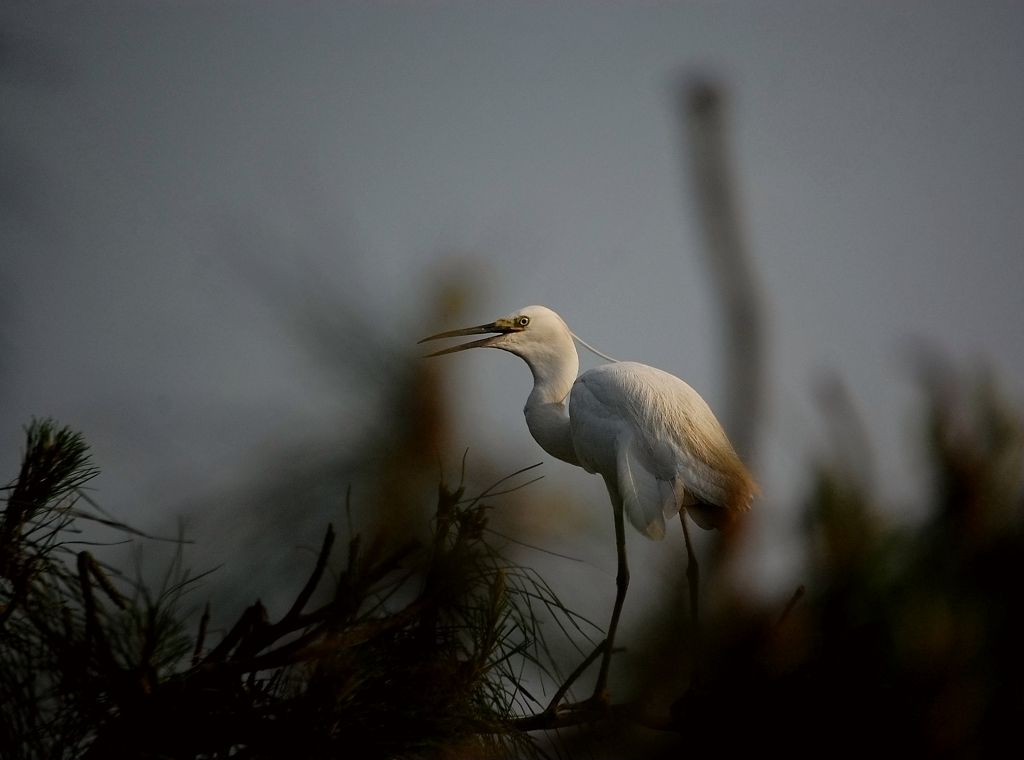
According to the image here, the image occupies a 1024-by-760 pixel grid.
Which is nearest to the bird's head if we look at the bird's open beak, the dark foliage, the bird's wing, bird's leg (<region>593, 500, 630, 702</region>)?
the bird's open beak

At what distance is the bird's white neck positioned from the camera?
243 centimetres

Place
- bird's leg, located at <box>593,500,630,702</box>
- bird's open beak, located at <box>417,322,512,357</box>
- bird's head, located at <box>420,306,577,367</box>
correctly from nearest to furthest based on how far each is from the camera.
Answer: bird's leg, located at <box>593,500,630,702</box> < bird's open beak, located at <box>417,322,512,357</box> < bird's head, located at <box>420,306,577,367</box>

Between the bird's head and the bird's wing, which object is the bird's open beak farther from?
the bird's wing

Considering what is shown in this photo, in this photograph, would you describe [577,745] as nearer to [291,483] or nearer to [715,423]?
[291,483]

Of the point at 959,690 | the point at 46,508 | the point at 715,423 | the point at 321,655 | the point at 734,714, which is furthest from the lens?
the point at 715,423

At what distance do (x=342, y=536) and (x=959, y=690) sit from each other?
51.4 inches

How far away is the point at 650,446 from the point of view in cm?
210

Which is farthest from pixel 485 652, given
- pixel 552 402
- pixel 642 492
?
pixel 552 402

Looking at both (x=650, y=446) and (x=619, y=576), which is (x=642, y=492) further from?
(x=619, y=576)

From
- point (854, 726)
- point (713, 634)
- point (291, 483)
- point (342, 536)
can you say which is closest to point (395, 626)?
point (713, 634)

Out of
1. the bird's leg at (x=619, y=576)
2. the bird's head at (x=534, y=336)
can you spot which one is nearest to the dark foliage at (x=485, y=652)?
the bird's leg at (x=619, y=576)

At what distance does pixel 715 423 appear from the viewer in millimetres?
2254

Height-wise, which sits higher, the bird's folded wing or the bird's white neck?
the bird's white neck

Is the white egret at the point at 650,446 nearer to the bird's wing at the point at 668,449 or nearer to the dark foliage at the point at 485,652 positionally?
the bird's wing at the point at 668,449
